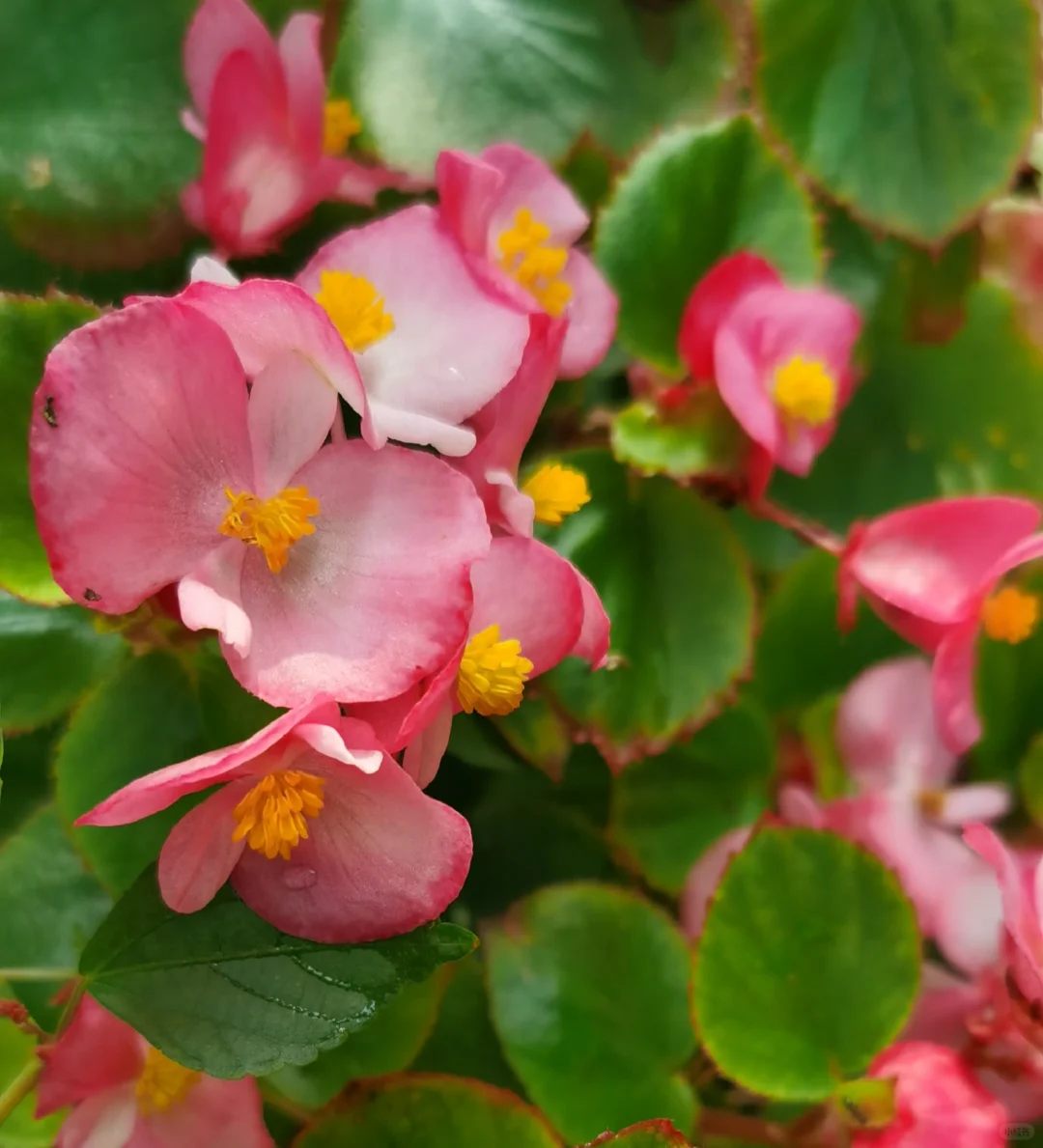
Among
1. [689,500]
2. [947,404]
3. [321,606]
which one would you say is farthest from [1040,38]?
[321,606]

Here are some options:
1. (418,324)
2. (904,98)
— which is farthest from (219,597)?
(904,98)

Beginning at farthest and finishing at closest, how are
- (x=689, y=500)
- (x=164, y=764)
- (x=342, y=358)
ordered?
(x=689, y=500), (x=164, y=764), (x=342, y=358)

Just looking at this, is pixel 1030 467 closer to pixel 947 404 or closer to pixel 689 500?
pixel 947 404

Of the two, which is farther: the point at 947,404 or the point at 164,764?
the point at 947,404

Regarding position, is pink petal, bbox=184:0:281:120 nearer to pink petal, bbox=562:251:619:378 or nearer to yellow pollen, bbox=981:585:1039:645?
pink petal, bbox=562:251:619:378

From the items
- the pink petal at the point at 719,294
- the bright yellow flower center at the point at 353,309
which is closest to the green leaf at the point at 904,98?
the pink petal at the point at 719,294

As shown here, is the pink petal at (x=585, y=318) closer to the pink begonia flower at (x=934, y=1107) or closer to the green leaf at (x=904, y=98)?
the green leaf at (x=904, y=98)

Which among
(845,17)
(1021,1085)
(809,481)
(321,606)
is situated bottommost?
(1021,1085)

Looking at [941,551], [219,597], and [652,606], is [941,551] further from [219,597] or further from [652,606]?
[219,597]
